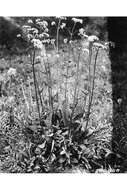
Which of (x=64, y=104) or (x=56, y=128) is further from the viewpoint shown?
(x=64, y=104)

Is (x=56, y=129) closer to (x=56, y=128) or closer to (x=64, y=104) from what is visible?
(x=56, y=128)

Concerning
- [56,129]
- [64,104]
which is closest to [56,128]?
[56,129]

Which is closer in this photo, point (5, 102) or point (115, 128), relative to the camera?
point (115, 128)

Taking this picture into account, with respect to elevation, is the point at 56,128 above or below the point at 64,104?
below

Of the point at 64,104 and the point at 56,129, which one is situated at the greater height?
the point at 64,104

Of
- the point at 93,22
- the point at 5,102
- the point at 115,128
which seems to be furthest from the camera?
the point at 93,22

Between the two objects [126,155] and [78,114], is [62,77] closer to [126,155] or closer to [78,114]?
[78,114]

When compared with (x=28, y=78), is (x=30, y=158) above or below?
below

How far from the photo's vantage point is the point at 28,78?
13.0 ft
